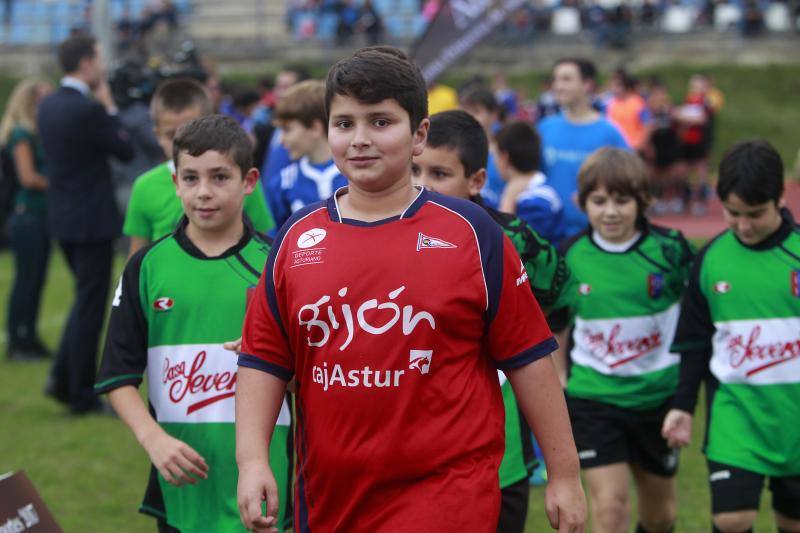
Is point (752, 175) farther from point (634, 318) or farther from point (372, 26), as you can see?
point (372, 26)

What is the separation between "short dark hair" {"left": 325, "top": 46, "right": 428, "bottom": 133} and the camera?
300cm

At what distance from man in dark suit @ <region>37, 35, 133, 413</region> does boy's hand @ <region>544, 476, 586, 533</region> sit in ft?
19.2

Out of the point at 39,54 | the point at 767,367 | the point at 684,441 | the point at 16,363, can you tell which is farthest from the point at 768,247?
the point at 39,54

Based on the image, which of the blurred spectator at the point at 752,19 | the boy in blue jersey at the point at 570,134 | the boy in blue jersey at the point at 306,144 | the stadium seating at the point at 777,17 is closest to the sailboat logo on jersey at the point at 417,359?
the boy in blue jersey at the point at 306,144

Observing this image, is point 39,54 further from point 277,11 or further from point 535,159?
point 535,159

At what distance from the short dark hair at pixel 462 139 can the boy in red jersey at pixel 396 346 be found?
3.92ft

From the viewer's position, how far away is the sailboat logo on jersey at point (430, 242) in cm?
304

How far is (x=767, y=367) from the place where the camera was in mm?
4648

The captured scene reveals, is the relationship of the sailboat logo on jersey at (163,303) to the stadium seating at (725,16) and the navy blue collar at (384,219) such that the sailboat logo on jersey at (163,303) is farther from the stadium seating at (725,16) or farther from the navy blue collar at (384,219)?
the stadium seating at (725,16)

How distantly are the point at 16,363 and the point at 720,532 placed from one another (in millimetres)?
7930

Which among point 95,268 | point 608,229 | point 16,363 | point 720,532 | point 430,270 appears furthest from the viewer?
point 16,363

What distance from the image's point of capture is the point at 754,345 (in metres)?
4.66

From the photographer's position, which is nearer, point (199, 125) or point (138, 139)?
point (199, 125)

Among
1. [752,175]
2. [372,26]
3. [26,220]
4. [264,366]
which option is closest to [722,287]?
[752,175]
